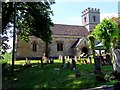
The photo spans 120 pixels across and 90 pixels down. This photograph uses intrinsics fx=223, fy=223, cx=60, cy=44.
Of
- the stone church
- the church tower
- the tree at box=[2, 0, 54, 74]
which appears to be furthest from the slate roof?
the tree at box=[2, 0, 54, 74]

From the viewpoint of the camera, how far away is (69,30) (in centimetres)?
5172

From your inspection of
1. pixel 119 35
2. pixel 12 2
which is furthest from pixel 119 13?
pixel 12 2

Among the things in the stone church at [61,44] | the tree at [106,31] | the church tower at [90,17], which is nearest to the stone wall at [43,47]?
the stone church at [61,44]

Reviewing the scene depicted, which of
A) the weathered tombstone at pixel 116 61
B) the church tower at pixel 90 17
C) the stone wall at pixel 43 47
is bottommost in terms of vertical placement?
the weathered tombstone at pixel 116 61

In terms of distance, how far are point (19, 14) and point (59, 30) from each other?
26464 mm

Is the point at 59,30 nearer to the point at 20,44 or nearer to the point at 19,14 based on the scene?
the point at 20,44

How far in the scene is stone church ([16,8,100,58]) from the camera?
4656 centimetres

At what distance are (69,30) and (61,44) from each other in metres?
4.28

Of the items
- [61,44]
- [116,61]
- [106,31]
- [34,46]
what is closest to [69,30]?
[61,44]

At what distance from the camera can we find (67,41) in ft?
164

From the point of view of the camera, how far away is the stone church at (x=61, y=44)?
46.6 metres

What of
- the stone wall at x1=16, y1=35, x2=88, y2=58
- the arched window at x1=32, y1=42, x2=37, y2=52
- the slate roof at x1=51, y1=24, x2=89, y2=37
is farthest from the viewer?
the slate roof at x1=51, y1=24, x2=89, y2=37

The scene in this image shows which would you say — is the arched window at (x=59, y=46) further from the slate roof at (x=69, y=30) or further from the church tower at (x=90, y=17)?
the church tower at (x=90, y=17)

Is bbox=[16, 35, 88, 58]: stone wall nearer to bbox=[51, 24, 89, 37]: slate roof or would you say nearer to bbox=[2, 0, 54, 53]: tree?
bbox=[51, 24, 89, 37]: slate roof
